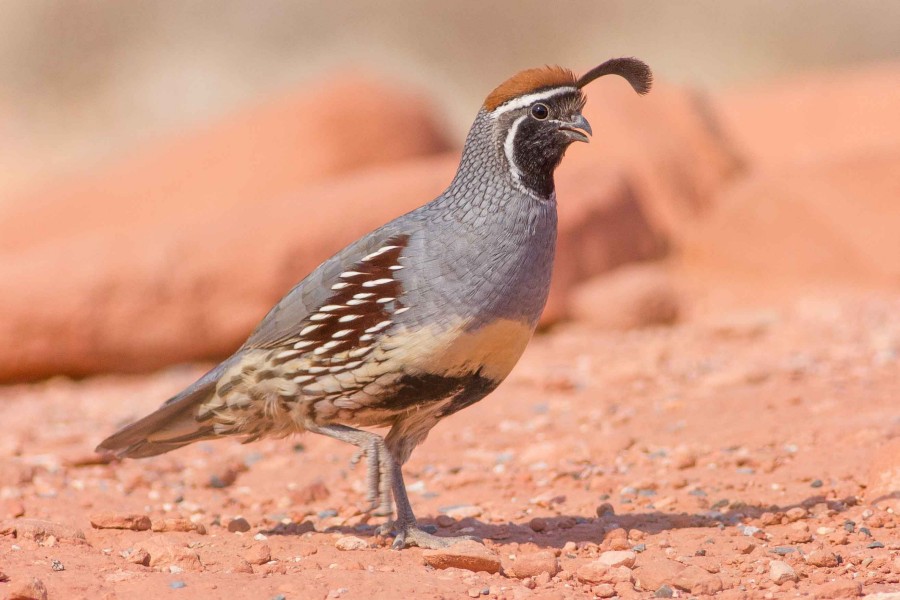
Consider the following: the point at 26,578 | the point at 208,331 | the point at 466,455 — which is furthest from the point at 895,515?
the point at 208,331

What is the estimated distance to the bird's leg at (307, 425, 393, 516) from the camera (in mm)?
5094

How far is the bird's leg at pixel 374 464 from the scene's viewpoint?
5.09 m

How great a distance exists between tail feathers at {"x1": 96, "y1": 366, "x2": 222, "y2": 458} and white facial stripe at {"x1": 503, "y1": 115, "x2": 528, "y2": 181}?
1.71 meters

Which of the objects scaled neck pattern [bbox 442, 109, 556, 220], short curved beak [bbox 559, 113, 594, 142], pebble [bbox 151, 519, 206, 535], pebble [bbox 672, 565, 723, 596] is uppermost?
short curved beak [bbox 559, 113, 594, 142]

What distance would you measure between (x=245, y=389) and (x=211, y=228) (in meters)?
6.36

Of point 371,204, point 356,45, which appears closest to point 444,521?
point 371,204

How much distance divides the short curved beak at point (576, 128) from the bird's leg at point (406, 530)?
64.6 inches

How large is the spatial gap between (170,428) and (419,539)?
1.37m

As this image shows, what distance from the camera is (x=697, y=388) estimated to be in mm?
8281

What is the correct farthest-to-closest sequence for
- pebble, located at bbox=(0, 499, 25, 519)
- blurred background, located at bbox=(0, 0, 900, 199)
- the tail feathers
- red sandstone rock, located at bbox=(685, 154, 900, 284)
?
blurred background, located at bbox=(0, 0, 900, 199) → red sandstone rock, located at bbox=(685, 154, 900, 284) → pebble, located at bbox=(0, 499, 25, 519) → the tail feathers

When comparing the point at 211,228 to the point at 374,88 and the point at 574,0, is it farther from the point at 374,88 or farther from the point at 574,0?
the point at 574,0

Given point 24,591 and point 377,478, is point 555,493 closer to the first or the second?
point 377,478

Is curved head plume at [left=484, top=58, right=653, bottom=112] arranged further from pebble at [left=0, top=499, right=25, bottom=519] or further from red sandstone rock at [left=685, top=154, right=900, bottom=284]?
red sandstone rock at [left=685, top=154, right=900, bottom=284]

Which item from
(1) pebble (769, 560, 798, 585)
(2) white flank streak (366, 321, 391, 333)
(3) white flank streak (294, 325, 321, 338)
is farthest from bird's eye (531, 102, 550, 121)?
(1) pebble (769, 560, 798, 585)
